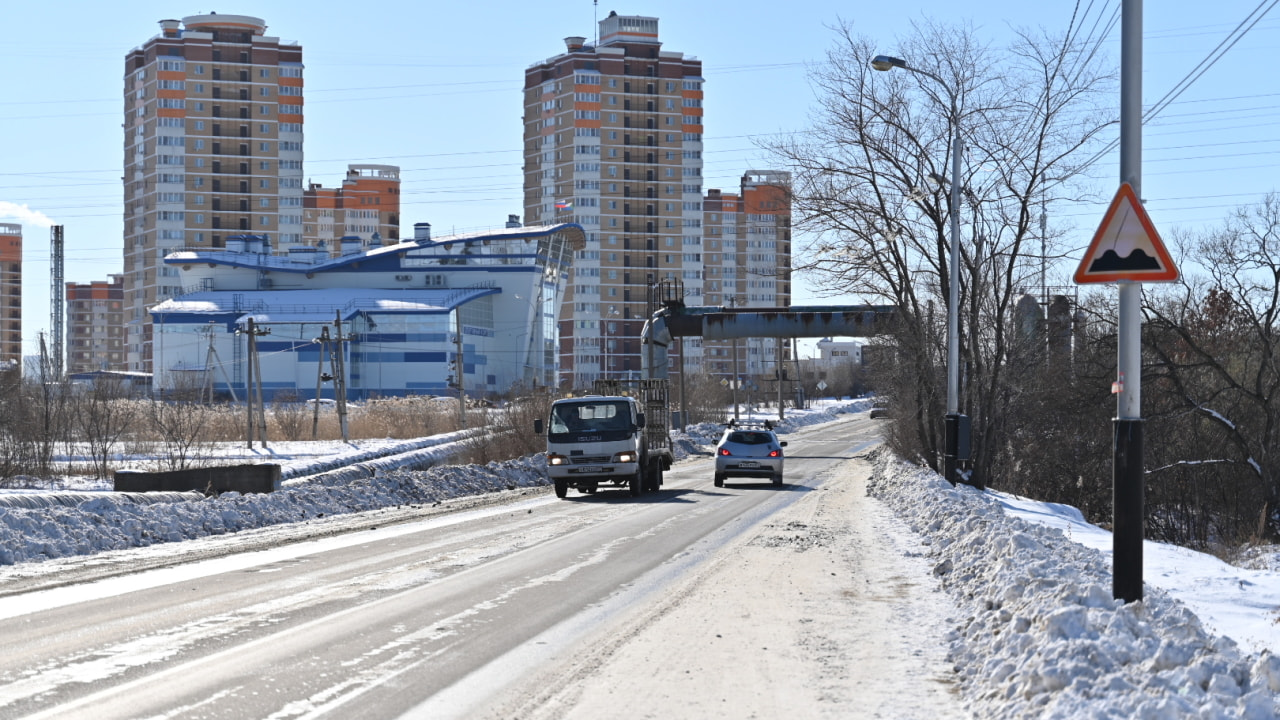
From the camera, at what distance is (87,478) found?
111ft

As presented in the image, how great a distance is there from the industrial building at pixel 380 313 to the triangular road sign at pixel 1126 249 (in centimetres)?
9420

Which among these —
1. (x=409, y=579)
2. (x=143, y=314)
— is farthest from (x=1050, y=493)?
(x=143, y=314)

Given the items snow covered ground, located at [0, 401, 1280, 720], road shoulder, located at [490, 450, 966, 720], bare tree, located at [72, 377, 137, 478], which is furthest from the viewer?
bare tree, located at [72, 377, 137, 478]

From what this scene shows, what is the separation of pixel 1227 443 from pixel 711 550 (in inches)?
1068

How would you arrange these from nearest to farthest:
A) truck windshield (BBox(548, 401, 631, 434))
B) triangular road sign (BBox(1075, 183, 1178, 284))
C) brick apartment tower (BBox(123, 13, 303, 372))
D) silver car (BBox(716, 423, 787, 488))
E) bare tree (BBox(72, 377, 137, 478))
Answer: triangular road sign (BBox(1075, 183, 1178, 284)) → truck windshield (BBox(548, 401, 631, 434)) → silver car (BBox(716, 423, 787, 488)) → bare tree (BBox(72, 377, 137, 478)) → brick apartment tower (BBox(123, 13, 303, 372))

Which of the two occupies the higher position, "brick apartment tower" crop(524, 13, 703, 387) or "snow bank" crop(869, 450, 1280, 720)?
"brick apartment tower" crop(524, 13, 703, 387)

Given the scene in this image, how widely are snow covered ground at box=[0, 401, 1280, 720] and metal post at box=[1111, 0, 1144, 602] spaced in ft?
0.84

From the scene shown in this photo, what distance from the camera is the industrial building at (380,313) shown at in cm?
11306

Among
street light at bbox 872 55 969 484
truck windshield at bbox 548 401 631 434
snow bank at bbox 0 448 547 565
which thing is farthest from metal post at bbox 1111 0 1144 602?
truck windshield at bbox 548 401 631 434

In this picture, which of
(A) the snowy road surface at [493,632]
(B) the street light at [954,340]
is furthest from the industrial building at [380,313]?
(A) the snowy road surface at [493,632]

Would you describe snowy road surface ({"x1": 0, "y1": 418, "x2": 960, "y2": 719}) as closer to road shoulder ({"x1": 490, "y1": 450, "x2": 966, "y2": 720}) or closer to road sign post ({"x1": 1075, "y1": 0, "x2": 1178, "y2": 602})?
road shoulder ({"x1": 490, "y1": 450, "x2": 966, "y2": 720})

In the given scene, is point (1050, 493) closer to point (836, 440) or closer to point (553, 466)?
point (553, 466)

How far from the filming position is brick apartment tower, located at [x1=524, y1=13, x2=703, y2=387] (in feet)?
557

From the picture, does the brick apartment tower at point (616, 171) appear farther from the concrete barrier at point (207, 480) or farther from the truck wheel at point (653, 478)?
the concrete barrier at point (207, 480)
